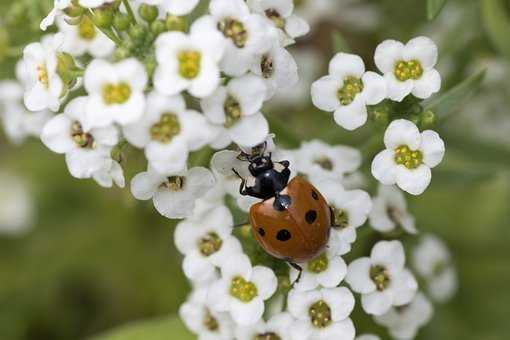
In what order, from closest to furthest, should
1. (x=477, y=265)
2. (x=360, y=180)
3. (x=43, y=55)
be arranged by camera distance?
(x=43, y=55) < (x=360, y=180) < (x=477, y=265)

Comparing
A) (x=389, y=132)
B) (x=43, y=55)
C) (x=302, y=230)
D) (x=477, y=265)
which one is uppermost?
(x=43, y=55)

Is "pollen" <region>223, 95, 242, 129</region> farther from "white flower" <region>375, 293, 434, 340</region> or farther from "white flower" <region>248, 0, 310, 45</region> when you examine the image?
"white flower" <region>375, 293, 434, 340</region>

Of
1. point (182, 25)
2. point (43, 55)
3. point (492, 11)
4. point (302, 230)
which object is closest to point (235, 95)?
point (182, 25)

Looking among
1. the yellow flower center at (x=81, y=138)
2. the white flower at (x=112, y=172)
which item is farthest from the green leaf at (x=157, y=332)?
the yellow flower center at (x=81, y=138)

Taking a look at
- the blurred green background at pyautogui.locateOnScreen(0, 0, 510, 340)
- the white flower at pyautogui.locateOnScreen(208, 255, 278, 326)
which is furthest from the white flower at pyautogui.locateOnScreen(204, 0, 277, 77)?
the blurred green background at pyautogui.locateOnScreen(0, 0, 510, 340)

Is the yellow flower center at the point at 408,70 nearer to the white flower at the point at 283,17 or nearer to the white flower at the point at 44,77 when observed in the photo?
the white flower at the point at 283,17

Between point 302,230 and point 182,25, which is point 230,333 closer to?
point 302,230

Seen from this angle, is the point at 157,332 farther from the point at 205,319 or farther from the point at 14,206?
the point at 14,206
